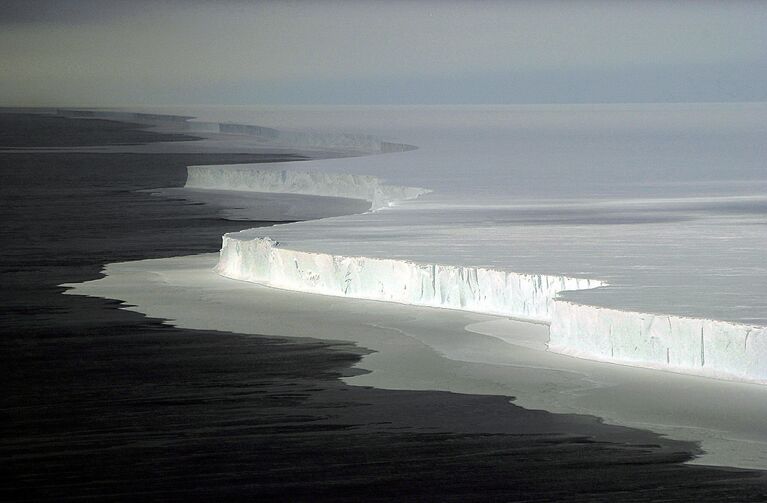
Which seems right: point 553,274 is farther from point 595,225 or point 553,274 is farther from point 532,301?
point 595,225

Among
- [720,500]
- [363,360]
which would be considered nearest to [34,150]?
[363,360]

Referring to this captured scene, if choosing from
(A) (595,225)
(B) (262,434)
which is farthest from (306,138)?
(B) (262,434)

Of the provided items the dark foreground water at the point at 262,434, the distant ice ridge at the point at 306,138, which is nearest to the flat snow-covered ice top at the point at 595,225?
the dark foreground water at the point at 262,434

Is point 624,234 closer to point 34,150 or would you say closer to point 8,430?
point 8,430

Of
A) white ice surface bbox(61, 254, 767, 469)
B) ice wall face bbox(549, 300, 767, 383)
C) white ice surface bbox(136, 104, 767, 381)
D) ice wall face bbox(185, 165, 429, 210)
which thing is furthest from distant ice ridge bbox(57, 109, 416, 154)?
ice wall face bbox(549, 300, 767, 383)

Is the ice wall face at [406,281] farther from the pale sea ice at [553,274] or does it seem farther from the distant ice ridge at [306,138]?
the distant ice ridge at [306,138]

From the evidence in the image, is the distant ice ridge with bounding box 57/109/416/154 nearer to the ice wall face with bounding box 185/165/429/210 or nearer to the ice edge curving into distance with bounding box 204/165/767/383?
the ice wall face with bounding box 185/165/429/210
